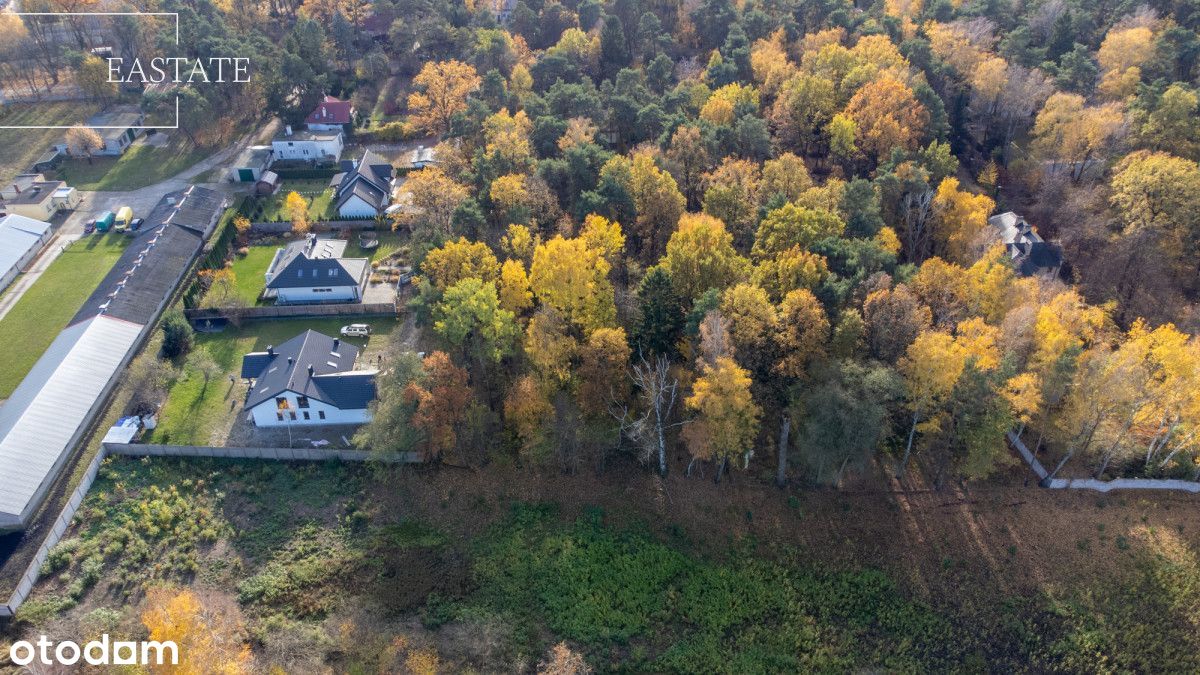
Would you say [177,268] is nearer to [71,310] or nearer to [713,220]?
[71,310]

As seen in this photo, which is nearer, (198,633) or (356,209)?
(198,633)

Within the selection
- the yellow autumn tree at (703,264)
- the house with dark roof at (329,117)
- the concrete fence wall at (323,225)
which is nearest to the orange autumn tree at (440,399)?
the yellow autumn tree at (703,264)

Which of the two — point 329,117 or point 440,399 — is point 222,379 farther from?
point 329,117

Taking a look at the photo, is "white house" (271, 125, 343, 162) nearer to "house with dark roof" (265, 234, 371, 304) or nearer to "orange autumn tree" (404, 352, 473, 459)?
"house with dark roof" (265, 234, 371, 304)

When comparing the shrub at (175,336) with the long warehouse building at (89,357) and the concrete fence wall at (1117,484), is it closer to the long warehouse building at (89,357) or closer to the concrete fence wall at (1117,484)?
the long warehouse building at (89,357)

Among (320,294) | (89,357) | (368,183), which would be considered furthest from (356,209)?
(89,357)

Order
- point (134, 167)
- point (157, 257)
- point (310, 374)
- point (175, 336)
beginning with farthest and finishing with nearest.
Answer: point (134, 167), point (157, 257), point (175, 336), point (310, 374)

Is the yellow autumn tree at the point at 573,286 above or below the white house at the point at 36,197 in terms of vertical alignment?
above

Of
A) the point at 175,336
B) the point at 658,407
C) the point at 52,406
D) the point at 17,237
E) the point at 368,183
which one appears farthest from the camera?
the point at 368,183
